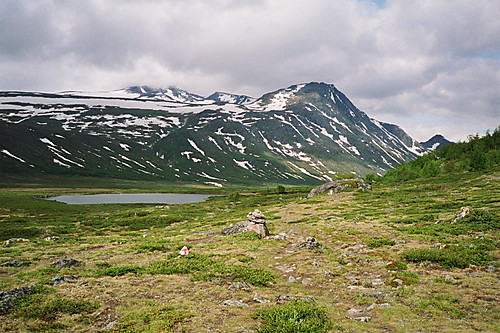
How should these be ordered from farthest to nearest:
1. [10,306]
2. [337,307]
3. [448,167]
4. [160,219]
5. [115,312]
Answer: [448,167], [160,219], [337,307], [115,312], [10,306]

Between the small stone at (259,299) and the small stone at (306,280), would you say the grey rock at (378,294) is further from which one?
the small stone at (259,299)

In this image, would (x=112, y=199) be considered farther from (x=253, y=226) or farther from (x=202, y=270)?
(x=202, y=270)

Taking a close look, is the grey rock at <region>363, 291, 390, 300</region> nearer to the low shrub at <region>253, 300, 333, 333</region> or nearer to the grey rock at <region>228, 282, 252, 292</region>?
the low shrub at <region>253, 300, 333, 333</region>

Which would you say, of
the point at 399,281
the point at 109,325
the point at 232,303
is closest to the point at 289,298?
the point at 232,303

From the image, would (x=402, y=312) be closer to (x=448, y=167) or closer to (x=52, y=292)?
(x=52, y=292)

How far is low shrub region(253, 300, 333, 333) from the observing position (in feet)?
29.2

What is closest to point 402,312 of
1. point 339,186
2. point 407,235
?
point 407,235

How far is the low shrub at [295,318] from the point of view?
8898mm

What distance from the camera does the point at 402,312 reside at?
10086mm

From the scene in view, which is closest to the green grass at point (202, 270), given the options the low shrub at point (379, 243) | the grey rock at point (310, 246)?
the grey rock at point (310, 246)

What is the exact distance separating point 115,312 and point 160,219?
49807mm

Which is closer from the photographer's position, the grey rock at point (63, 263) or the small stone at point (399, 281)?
the small stone at point (399, 281)

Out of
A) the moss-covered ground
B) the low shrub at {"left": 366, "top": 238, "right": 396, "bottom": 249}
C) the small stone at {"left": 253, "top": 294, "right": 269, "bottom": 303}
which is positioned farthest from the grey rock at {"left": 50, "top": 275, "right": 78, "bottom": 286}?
the low shrub at {"left": 366, "top": 238, "right": 396, "bottom": 249}

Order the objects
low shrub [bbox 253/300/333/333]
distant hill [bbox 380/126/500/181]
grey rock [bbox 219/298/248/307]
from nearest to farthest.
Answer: low shrub [bbox 253/300/333/333]
grey rock [bbox 219/298/248/307]
distant hill [bbox 380/126/500/181]
